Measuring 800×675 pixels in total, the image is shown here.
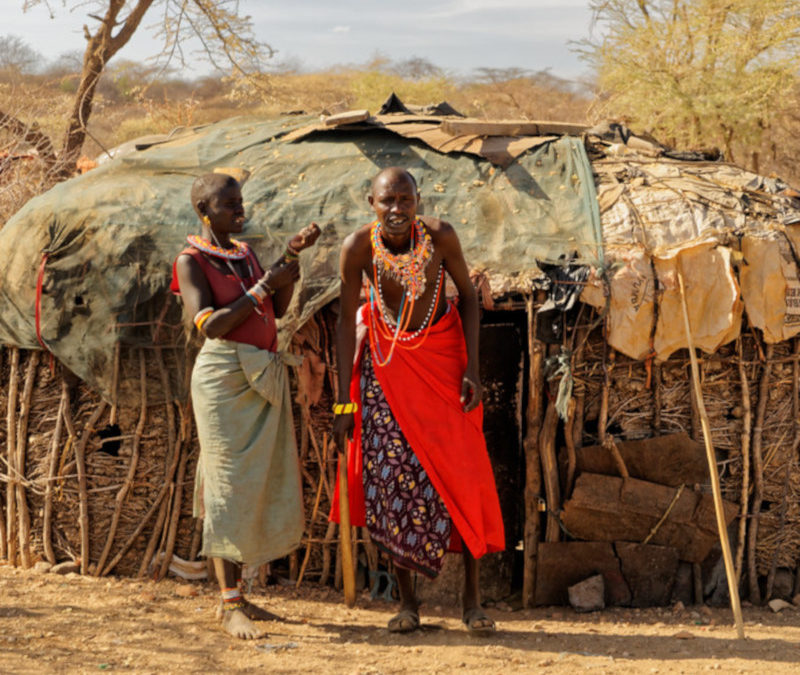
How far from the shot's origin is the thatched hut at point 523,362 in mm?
4973

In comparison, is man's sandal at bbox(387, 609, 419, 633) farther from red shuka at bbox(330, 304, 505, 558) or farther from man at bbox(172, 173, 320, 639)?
man at bbox(172, 173, 320, 639)

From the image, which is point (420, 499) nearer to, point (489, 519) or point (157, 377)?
point (489, 519)

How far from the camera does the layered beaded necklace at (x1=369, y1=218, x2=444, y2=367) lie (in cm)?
427

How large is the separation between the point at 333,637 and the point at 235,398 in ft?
3.64

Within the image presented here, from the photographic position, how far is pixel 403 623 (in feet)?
14.1

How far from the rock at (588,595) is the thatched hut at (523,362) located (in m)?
0.08

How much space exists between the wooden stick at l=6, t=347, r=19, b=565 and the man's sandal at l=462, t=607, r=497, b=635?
2547mm

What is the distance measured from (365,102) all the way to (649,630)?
15.9m

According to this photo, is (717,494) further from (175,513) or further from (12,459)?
(12,459)

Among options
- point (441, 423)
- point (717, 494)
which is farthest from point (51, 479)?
point (717, 494)

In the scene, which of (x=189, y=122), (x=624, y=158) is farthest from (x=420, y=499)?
(x=189, y=122)

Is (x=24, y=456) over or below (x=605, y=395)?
below

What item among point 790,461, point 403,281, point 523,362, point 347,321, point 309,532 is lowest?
point 309,532

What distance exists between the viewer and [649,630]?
4.63 metres
